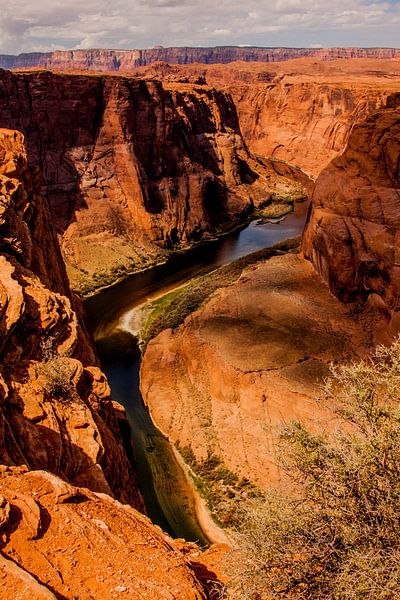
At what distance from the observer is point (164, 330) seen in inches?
1623

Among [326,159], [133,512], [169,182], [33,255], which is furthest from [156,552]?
[326,159]

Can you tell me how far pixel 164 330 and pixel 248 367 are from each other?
11899mm

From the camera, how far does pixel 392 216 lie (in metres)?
35.5

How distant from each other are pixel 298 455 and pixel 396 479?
6.34ft

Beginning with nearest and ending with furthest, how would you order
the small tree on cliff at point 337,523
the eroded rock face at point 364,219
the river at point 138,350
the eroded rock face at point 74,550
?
the small tree on cliff at point 337,523 < the eroded rock face at point 74,550 < the river at point 138,350 < the eroded rock face at point 364,219

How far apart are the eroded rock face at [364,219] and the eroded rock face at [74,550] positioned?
27.1 meters

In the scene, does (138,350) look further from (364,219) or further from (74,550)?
(74,550)

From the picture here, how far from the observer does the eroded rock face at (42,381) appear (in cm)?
1420

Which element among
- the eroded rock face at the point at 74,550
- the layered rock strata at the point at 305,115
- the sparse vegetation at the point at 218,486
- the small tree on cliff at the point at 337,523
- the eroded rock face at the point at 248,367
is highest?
the layered rock strata at the point at 305,115

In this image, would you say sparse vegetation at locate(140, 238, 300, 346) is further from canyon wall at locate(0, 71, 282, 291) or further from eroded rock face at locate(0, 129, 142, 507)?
eroded rock face at locate(0, 129, 142, 507)

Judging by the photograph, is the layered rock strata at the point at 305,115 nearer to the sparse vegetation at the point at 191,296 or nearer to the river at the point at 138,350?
the river at the point at 138,350

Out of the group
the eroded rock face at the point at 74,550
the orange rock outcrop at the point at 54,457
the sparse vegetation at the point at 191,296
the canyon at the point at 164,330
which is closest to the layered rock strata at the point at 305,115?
the canyon at the point at 164,330

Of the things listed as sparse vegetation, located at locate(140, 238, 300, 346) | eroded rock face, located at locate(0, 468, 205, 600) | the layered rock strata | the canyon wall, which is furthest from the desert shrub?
the layered rock strata

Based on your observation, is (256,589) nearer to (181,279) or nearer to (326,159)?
(181,279)
